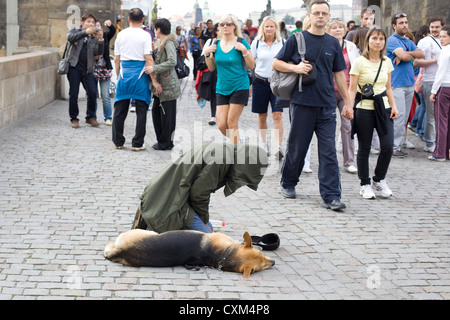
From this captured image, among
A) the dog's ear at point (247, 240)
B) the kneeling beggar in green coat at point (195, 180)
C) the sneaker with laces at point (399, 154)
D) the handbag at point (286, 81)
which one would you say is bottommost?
the sneaker with laces at point (399, 154)

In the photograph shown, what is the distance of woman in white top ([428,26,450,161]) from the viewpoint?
9492 mm

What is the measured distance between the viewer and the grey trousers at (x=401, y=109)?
9.64m

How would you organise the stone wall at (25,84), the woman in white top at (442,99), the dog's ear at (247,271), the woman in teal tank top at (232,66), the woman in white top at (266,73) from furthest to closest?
the stone wall at (25,84), the woman in white top at (442,99), the woman in white top at (266,73), the woman in teal tank top at (232,66), the dog's ear at (247,271)

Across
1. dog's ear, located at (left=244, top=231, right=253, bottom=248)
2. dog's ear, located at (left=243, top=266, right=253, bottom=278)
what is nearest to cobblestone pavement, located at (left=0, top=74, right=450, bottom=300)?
dog's ear, located at (left=243, top=266, right=253, bottom=278)

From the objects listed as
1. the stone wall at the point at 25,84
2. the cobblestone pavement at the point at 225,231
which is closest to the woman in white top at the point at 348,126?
the cobblestone pavement at the point at 225,231

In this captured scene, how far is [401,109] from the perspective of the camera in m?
9.68

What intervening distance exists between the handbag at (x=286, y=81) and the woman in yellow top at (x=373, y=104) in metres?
0.72

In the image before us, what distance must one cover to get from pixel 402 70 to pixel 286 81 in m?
3.28

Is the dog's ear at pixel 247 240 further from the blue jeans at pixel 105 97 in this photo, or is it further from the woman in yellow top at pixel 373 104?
the blue jeans at pixel 105 97

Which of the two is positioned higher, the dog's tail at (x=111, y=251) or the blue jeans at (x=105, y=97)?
the blue jeans at (x=105, y=97)

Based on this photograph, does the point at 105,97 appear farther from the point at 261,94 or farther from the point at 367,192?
the point at 367,192

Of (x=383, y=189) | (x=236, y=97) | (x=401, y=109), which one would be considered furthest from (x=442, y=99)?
(x=236, y=97)

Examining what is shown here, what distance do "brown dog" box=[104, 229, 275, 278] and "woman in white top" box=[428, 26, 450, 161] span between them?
5510mm

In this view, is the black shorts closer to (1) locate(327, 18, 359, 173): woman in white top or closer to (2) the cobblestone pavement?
(2) the cobblestone pavement
